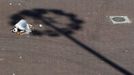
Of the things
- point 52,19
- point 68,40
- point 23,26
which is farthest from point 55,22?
point 68,40

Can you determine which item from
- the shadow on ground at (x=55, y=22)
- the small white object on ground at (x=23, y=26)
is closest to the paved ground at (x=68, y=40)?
the shadow on ground at (x=55, y=22)

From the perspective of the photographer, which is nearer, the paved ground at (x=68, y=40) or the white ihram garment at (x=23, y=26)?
the paved ground at (x=68, y=40)

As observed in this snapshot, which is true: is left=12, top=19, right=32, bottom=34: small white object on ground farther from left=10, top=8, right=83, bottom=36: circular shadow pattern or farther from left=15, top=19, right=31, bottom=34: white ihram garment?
left=10, top=8, right=83, bottom=36: circular shadow pattern

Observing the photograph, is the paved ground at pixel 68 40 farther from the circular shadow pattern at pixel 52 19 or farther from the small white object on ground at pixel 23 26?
the small white object on ground at pixel 23 26

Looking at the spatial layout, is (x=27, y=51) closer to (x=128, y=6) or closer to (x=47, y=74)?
(x=47, y=74)

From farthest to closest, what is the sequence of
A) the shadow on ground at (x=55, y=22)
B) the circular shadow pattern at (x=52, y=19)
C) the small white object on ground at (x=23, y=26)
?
the circular shadow pattern at (x=52, y=19) < the small white object on ground at (x=23, y=26) < the shadow on ground at (x=55, y=22)

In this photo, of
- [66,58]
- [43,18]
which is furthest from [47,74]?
[43,18]

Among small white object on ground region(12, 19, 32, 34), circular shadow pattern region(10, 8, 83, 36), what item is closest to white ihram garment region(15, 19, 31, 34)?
small white object on ground region(12, 19, 32, 34)
